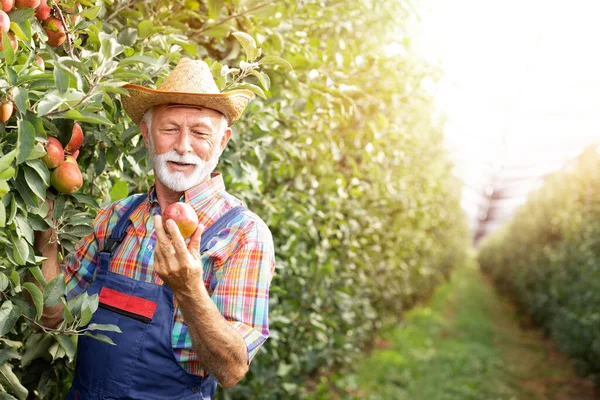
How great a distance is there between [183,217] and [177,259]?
0.43 feet

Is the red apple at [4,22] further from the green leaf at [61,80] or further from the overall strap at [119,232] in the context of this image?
the overall strap at [119,232]

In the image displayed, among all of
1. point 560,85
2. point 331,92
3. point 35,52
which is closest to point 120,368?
point 35,52

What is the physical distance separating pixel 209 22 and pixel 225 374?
5.10ft

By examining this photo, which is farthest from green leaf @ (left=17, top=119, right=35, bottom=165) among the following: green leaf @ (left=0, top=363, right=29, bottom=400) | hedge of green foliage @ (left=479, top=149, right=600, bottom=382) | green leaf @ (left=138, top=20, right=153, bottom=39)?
hedge of green foliage @ (left=479, top=149, right=600, bottom=382)

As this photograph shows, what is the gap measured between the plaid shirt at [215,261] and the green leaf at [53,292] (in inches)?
6.9

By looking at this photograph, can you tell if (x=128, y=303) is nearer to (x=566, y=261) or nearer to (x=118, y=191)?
(x=118, y=191)

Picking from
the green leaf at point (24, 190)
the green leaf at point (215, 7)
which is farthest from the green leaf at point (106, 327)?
the green leaf at point (215, 7)

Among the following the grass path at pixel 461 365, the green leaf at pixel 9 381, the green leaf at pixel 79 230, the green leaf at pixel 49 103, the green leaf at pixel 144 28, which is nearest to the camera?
the green leaf at pixel 49 103

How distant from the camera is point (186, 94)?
167cm

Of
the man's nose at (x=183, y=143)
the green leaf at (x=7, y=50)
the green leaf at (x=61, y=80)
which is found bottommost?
the man's nose at (x=183, y=143)

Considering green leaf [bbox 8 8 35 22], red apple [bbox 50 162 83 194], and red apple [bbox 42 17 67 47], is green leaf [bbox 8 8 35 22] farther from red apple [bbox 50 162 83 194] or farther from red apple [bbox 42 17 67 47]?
red apple [bbox 50 162 83 194]

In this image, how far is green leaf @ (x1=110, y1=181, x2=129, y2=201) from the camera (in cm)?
205

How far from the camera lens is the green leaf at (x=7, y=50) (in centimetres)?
131

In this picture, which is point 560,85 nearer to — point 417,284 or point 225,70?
point 417,284
